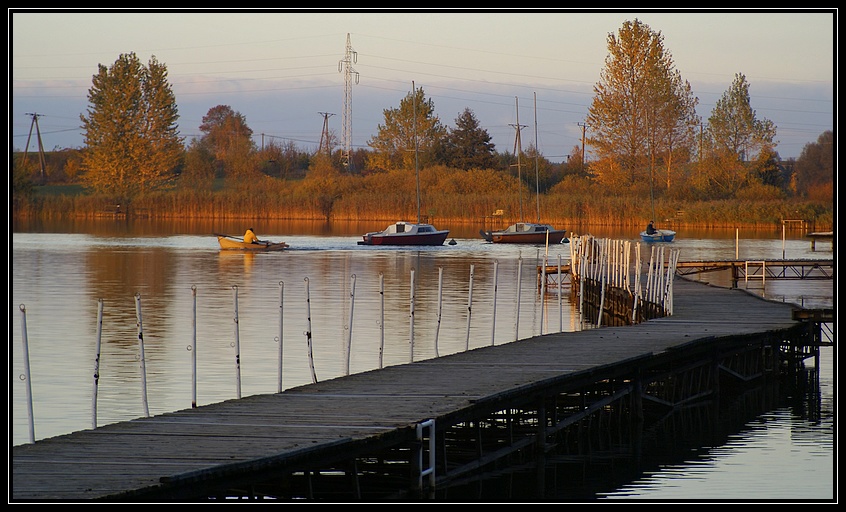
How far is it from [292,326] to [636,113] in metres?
65.4

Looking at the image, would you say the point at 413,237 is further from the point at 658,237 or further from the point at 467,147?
the point at 467,147

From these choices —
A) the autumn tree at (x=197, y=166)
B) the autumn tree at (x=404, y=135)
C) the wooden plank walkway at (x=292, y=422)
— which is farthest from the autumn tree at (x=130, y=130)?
the wooden plank walkway at (x=292, y=422)

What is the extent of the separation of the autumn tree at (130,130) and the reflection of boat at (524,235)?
147 feet

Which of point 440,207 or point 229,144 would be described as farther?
point 229,144

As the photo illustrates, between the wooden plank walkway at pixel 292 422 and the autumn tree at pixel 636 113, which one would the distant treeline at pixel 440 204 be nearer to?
the autumn tree at pixel 636 113

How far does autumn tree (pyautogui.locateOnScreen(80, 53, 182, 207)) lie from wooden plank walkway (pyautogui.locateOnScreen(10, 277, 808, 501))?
8833 cm

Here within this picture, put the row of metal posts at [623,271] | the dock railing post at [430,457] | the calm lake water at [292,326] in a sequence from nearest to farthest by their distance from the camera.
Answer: the dock railing post at [430,457]
the calm lake water at [292,326]
the row of metal posts at [623,271]

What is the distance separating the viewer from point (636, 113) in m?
90.4

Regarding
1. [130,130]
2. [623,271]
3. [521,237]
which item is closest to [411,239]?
[521,237]

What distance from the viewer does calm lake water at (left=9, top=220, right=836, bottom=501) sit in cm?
1622

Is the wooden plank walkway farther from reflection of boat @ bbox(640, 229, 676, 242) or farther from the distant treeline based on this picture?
the distant treeline

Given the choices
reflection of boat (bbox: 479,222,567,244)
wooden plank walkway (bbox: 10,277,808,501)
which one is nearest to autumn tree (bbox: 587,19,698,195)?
reflection of boat (bbox: 479,222,567,244)

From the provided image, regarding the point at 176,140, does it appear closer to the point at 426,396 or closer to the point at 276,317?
the point at 276,317

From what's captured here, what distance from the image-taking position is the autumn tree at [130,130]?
104 metres
